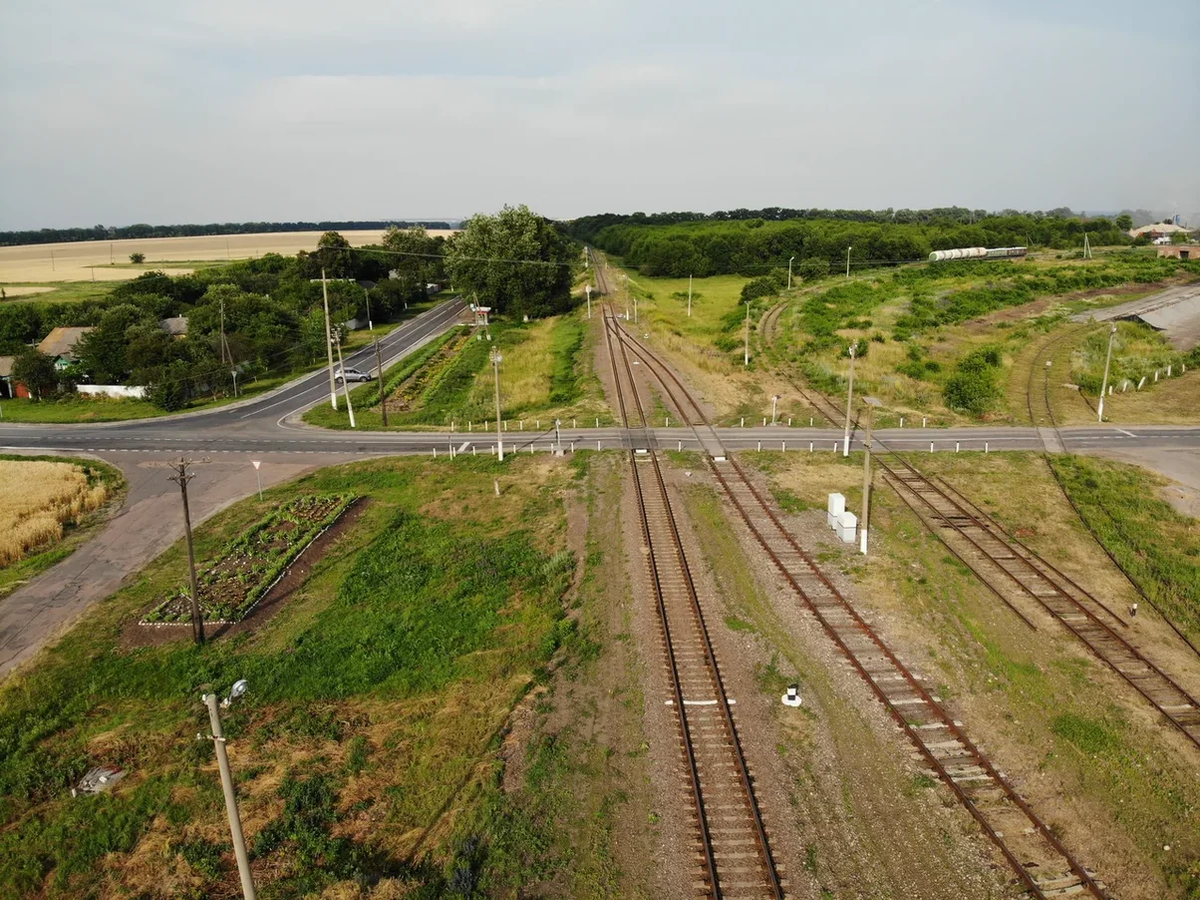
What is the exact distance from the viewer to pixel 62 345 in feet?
228

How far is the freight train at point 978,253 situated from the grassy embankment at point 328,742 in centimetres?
12254

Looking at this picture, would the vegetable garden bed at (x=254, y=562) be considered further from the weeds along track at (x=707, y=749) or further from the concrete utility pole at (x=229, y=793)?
the concrete utility pole at (x=229, y=793)

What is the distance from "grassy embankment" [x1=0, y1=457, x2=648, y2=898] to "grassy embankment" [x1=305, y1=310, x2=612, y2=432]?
21.2m

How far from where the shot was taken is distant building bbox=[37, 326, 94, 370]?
67.2 m

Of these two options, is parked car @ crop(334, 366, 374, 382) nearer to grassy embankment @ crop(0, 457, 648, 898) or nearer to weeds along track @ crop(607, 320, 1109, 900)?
grassy embankment @ crop(0, 457, 648, 898)

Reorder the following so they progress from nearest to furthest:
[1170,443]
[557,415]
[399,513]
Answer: [399,513], [1170,443], [557,415]

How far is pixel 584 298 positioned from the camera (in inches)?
4156

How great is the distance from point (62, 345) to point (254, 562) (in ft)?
179

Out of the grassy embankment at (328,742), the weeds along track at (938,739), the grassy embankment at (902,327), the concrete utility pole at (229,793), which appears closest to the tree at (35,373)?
the grassy embankment at (328,742)

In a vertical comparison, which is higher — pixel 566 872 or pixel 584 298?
pixel 584 298

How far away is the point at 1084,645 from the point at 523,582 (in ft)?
59.1

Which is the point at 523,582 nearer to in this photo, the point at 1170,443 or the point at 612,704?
the point at 612,704

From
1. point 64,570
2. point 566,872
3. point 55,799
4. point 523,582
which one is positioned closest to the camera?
point 566,872

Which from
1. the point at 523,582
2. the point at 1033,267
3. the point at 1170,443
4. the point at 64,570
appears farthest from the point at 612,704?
the point at 1033,267
